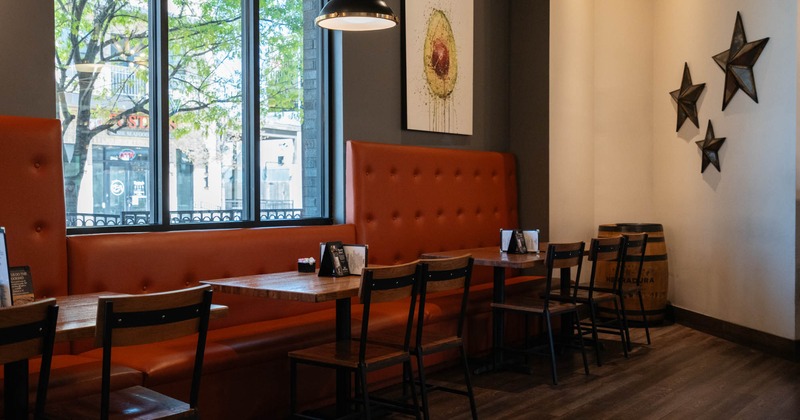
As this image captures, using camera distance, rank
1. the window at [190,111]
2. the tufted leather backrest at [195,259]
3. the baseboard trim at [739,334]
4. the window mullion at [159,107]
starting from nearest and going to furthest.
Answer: the tufted leather backrest at [195,259], the window at [190,111], the window mullion at [159,107], the baseboard trim at [739,334]

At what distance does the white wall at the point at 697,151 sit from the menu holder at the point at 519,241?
1.17 m

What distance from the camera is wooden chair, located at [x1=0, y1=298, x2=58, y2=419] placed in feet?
6.88

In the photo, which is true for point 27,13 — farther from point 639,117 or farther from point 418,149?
point 639,117

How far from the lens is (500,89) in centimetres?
638

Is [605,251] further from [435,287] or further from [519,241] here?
[435,287]

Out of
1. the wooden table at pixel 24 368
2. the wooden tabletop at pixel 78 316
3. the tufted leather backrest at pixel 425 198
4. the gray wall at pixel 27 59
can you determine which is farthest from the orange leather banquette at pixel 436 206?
the wooden table at pixel 24 368

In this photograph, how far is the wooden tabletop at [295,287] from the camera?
313 centimetres

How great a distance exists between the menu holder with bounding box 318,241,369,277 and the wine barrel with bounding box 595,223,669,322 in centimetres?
309

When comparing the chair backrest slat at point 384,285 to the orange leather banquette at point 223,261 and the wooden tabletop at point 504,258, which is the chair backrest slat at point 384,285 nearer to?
the orange leather banquette at point 223,261

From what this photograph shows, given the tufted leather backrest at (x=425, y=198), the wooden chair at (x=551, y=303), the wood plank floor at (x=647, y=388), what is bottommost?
the wood plank floor at (x=647, y=388)

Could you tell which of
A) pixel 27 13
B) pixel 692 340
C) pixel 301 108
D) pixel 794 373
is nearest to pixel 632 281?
pixel 692 340

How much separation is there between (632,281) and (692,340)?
632mm

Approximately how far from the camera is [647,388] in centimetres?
445

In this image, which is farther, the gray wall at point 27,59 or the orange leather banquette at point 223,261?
the gray wall at point 27,59
